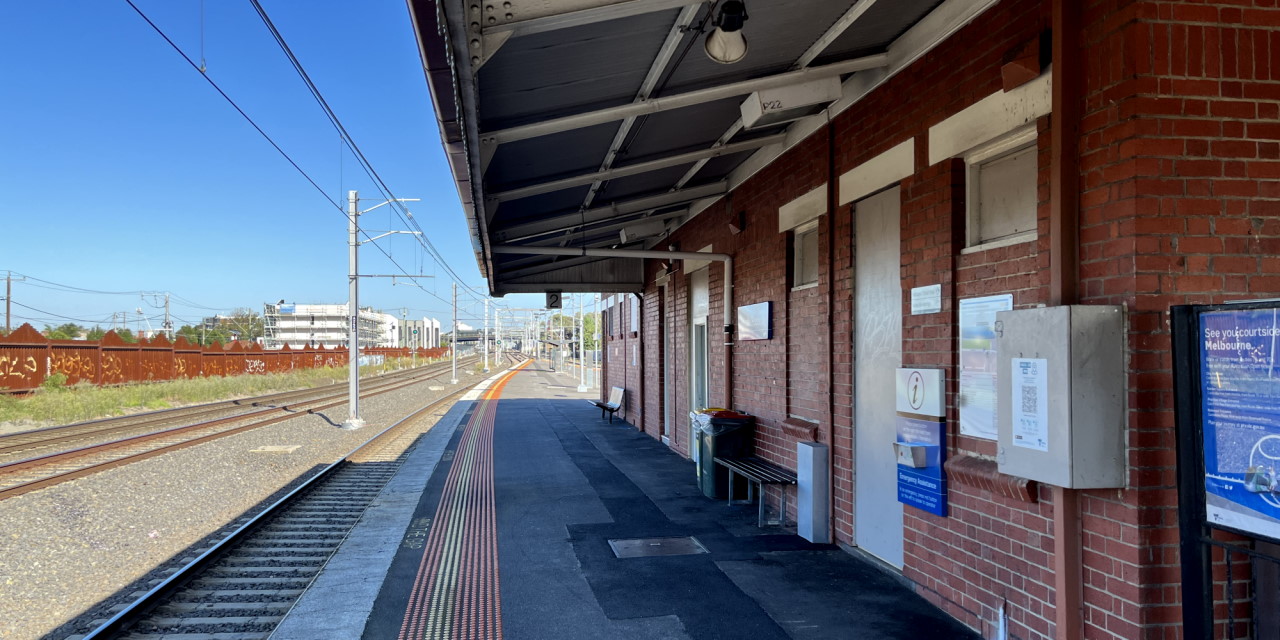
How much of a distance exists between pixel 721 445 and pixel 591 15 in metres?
5.86

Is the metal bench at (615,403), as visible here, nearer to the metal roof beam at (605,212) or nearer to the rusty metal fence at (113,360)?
the metal roof beam at (605,212)

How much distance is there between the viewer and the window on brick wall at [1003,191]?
14.4ft

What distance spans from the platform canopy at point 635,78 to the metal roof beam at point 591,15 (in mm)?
10

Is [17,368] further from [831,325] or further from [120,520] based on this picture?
[831,325]

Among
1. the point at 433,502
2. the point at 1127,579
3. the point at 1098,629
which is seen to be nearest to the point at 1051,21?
the point at 1127,579

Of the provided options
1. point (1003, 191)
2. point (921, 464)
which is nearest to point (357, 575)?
point (921, 464)

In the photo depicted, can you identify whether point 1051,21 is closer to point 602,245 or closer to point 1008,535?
point 1008,535

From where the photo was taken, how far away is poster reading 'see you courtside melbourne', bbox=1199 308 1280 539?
2.70 meters

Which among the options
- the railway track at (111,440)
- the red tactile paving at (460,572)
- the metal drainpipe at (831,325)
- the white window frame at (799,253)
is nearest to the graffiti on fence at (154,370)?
the railway track at (111,440)

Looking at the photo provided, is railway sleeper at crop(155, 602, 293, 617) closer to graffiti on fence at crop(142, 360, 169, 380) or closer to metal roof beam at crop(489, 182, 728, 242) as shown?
metal roof beam at crop(489, 182, 728, 242)

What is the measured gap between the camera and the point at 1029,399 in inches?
149

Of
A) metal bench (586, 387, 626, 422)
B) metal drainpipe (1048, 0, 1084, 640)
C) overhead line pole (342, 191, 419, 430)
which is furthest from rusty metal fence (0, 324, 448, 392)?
metal drainpipe (1048, 0, 1084, 640)

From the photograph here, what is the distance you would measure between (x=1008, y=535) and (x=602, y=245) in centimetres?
1194

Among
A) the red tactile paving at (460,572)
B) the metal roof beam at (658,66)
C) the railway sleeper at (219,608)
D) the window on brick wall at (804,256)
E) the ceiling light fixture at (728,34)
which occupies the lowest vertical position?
the railway sleeper at (219,608)
